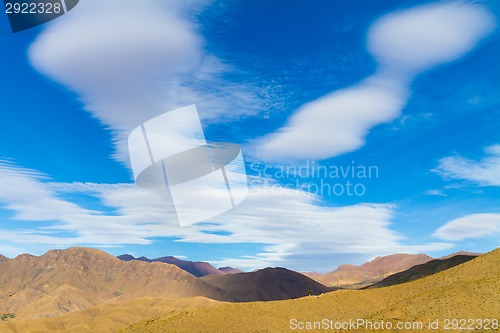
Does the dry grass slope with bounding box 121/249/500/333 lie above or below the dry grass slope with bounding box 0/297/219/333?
above

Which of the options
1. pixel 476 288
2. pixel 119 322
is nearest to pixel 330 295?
pixel 476 288

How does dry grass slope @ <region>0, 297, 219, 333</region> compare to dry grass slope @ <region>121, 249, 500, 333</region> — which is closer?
dry grass slope @ <region>121, 249, 500, 333</region>

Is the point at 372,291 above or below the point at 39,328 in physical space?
above

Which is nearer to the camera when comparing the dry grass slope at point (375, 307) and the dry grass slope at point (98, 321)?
the dry grass slope at point (375, 307)

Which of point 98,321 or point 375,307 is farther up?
point 375,307

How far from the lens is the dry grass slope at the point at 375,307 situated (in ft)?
212

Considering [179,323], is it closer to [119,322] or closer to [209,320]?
[209,320]

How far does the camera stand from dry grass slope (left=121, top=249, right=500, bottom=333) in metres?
64.6

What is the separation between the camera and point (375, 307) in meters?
84.8

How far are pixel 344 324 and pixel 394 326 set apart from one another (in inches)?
710

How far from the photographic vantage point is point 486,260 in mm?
91562

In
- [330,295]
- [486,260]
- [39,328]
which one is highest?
[486,260]

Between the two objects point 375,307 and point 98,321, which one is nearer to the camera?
point 375,307

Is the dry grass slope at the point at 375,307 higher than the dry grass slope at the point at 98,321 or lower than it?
higher
